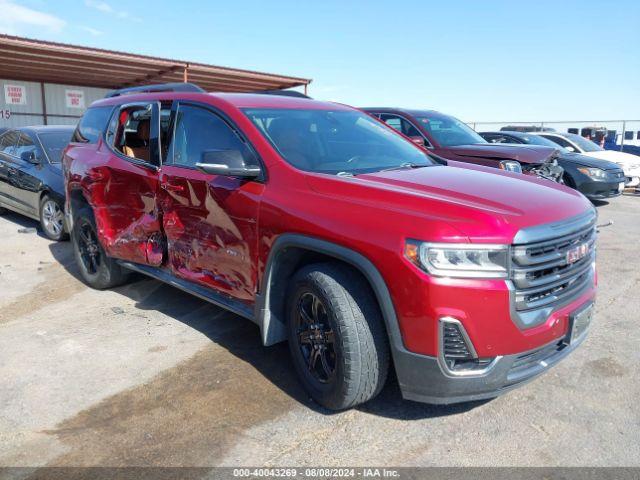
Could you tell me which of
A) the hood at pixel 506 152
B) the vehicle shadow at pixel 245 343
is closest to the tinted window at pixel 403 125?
the hood at pixel 506 152

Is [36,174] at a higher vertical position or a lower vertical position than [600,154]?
lower

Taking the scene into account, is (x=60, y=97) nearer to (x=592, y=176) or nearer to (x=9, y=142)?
(x=9, y=142)

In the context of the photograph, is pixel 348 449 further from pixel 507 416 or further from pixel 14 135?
pixel 14 135

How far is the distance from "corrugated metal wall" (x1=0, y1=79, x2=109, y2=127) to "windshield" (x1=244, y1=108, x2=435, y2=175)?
63.4ft

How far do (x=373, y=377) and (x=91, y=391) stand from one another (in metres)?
1.85

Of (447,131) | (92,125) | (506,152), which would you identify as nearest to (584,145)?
(447,131)

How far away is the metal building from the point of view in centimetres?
1625

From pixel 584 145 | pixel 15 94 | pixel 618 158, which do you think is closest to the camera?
pixel 618 158

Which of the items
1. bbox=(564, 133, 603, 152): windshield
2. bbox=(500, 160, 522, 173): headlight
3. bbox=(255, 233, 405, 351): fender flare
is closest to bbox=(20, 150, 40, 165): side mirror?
bbox=(255, 233, 405, 351): fender flare

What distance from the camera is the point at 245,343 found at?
4.19 m

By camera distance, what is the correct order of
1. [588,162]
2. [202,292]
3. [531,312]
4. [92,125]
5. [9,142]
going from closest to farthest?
[531,312] < [202,292] < [92,125] < [9,142] < [588,162]

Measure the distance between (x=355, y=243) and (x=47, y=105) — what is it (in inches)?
852

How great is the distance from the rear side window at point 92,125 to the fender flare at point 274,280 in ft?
9.49

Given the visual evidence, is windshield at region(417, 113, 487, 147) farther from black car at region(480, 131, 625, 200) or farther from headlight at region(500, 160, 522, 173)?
black car at region(480, 131, 625, 200)
